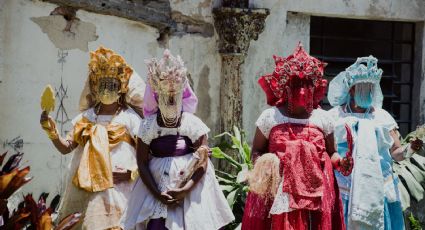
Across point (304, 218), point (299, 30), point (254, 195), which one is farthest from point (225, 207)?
point (299, 30)

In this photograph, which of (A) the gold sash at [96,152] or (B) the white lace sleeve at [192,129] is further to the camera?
(A) the gold sash at [96,152]

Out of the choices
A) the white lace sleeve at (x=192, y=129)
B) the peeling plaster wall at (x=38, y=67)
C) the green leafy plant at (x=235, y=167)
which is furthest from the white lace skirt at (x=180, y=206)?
the peeling plaster wall at (x=38, y=67)

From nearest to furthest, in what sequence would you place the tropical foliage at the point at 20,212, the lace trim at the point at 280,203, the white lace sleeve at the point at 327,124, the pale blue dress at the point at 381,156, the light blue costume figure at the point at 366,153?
the tropical foliage at the point at 20,212 → the lace trim at the point at 280,203 → the white lace sleeve at the point at 327,124 → the light blue costume figure at the point at 366,153 → the pale blue dress at the point at 381,156

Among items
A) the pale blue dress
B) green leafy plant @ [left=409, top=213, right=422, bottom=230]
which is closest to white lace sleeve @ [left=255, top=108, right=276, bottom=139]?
the pale blue dress

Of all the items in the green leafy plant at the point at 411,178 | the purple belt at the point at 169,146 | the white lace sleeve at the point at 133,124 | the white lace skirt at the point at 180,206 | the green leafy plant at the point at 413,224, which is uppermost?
the white lace sleeve at the point at 133,124

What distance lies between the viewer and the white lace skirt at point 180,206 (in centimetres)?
573

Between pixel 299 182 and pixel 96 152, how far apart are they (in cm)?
164

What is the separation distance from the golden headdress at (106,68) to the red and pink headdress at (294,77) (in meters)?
1.20

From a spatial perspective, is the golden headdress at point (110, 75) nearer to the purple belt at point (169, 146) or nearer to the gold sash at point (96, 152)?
the gold sash at point (96, 152)

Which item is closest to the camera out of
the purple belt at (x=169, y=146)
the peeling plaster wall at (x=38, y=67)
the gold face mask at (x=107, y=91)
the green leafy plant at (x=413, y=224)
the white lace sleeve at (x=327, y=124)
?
the purple belt at (x=169, y=146)

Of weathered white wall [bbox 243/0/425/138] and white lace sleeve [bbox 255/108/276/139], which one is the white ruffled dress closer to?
white lace sleeve [bbox 255/108/276/139]

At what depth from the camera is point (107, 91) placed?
21.1 feet

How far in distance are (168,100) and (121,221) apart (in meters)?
0.99

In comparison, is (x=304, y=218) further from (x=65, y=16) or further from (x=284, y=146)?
(x=65, y=16)
